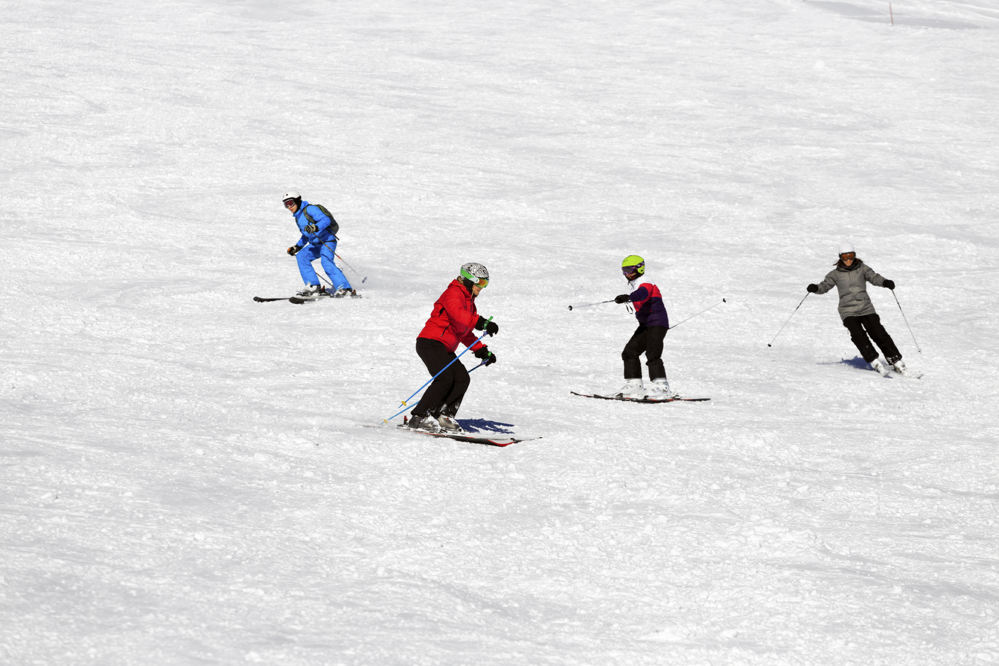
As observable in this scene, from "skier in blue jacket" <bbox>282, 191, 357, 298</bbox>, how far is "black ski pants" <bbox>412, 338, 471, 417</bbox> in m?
6.63

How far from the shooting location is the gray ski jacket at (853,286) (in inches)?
541

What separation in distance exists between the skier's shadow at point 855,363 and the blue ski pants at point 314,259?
6.67m

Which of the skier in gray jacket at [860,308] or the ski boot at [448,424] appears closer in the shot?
the ski boot at [448,424]

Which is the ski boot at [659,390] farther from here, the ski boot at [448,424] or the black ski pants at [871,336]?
the black ski pants at [871,336]

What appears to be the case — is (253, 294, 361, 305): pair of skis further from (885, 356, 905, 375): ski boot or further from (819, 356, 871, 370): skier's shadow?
(885, 356, 905, 375): ski boot

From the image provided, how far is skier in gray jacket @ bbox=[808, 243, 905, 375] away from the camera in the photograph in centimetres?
1336

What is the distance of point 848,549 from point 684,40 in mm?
29034

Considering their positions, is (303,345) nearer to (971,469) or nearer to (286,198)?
(286,198)

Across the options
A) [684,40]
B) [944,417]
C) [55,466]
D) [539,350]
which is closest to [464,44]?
[684,40]

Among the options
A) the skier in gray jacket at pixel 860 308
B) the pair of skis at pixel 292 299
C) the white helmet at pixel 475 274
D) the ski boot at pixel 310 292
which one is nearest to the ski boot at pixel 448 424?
the white helmet at pixel 475 274

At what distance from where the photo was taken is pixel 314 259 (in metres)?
16.2

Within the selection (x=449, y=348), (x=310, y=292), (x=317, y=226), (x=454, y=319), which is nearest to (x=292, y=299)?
(x=310, y=292)

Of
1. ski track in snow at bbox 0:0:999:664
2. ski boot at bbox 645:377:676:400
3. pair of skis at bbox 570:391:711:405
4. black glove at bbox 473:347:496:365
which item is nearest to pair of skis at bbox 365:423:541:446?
ski track in snow at bbox 0:0:999:664

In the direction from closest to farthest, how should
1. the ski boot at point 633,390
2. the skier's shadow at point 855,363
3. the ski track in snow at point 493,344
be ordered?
the ski track in snow at point 493,344
the ski boot at point 633,390
the skier's shadow at point 855,363
